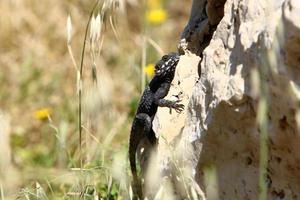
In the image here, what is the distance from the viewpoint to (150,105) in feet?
14.4

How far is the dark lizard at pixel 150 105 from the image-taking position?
418cm

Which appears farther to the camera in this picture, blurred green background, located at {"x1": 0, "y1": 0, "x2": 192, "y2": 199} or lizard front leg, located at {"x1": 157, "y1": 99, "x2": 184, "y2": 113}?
blurred green background, located at {"x1": 0, "y1": 0, "x2": 192, "y2": 199}

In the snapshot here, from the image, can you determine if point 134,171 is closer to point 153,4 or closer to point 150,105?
point 150,105

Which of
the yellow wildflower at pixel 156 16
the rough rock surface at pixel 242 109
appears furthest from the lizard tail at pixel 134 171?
the yellow wildflower at pixel 156 16

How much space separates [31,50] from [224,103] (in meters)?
4.67

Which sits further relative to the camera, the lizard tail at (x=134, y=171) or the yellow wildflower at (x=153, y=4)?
the yellow wildflower at (x=153, y=4)

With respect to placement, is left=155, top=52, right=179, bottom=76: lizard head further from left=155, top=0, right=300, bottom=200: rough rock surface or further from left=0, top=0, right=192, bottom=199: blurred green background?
left=155, top=0, right=300, bottom=200: rough rock surface

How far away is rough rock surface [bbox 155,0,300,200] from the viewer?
296cm

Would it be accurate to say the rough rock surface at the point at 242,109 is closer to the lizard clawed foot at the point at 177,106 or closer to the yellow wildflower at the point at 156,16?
the lizard clawed foot at the point at 177,106

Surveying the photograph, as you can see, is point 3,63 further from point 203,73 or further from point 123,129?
point 203,73

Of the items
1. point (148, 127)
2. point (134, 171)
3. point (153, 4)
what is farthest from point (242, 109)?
point (153, 4)

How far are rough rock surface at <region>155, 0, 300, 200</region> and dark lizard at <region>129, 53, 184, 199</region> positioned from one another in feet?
1.03

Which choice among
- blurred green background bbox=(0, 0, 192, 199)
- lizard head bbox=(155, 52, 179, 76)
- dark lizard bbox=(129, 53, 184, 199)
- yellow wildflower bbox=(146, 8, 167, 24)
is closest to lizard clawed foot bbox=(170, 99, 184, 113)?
dark lizard bbox=(129, 53, 184, 199)

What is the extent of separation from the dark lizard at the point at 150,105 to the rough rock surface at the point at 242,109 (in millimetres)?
315
